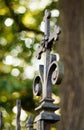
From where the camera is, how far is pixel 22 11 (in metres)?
8.87

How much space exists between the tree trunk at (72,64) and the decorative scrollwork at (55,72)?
10.8ft

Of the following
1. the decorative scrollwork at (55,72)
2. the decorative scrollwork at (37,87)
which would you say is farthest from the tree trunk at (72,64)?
the decorative scrollwork at (55,72)

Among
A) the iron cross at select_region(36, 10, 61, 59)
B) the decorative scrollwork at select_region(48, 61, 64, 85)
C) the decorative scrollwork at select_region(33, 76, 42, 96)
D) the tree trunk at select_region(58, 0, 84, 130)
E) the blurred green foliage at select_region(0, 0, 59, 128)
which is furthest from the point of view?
the blurred green foliage at select_region(0, 0, 59, 128)

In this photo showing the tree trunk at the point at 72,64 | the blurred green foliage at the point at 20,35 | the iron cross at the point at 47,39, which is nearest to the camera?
the iron cross at the point at 47,39

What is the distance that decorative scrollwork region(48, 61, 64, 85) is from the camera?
1.89m

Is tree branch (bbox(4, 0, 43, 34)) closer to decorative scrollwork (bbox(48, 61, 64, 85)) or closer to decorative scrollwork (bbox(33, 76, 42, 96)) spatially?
decorative scrollwork (bbox(33, 76, 42, 96))

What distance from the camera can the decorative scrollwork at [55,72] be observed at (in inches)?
74.3

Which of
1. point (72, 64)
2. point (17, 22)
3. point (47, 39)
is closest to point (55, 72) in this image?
point (47, 39)

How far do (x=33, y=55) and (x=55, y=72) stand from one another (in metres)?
6.49

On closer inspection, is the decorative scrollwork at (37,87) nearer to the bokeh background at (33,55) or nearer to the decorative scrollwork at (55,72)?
the decorative scrollwork at (55,72)

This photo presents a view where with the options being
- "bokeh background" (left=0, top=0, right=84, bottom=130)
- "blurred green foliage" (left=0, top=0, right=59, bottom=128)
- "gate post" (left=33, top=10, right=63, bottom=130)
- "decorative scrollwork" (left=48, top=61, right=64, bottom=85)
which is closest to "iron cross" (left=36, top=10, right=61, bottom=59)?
"gate post" (left=33, top=10, right=63, bottom=130)

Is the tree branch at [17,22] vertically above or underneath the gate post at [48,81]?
above

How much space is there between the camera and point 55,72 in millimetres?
1944

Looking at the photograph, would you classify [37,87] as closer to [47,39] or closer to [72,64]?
[47,39]
